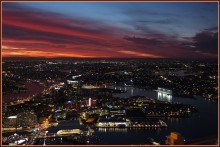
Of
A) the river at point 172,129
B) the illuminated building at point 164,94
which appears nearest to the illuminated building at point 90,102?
the illuminated building at point 164,94

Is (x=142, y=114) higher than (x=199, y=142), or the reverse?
(x=199, y=142)

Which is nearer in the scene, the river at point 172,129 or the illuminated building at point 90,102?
the river at point 172,129

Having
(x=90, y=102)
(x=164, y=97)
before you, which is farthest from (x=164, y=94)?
(x=90, y=102)

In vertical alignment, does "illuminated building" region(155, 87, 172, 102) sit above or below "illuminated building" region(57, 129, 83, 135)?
above

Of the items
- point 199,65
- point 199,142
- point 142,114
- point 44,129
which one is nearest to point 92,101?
point 142,114

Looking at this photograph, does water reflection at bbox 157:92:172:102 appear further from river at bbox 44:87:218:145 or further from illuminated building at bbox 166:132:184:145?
illuminated building at bbox 166:132:184:145

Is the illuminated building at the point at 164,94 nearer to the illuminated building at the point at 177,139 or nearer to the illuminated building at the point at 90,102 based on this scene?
the illuminated building at the point at 90,102

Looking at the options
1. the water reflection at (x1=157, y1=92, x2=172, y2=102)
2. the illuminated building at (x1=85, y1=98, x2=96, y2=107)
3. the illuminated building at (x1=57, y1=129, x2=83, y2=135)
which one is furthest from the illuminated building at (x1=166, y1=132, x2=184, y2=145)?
the water reflection at (x1=157, y1=92, x2=172, y2=102)

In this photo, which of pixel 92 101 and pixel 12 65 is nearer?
pixel 92 101

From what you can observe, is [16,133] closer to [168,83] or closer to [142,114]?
[142,114]

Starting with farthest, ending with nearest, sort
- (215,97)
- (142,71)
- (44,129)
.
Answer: (142,71), (215,97), (44,129)

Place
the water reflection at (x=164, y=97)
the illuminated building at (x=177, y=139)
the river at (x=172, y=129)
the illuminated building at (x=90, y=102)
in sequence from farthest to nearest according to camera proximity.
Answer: the water reflection at (x=164, y=97) → the illuminated building at (x=90, y=102) → the river at (x=172, y=129) → the illuminated building at (x=177, y=139)
